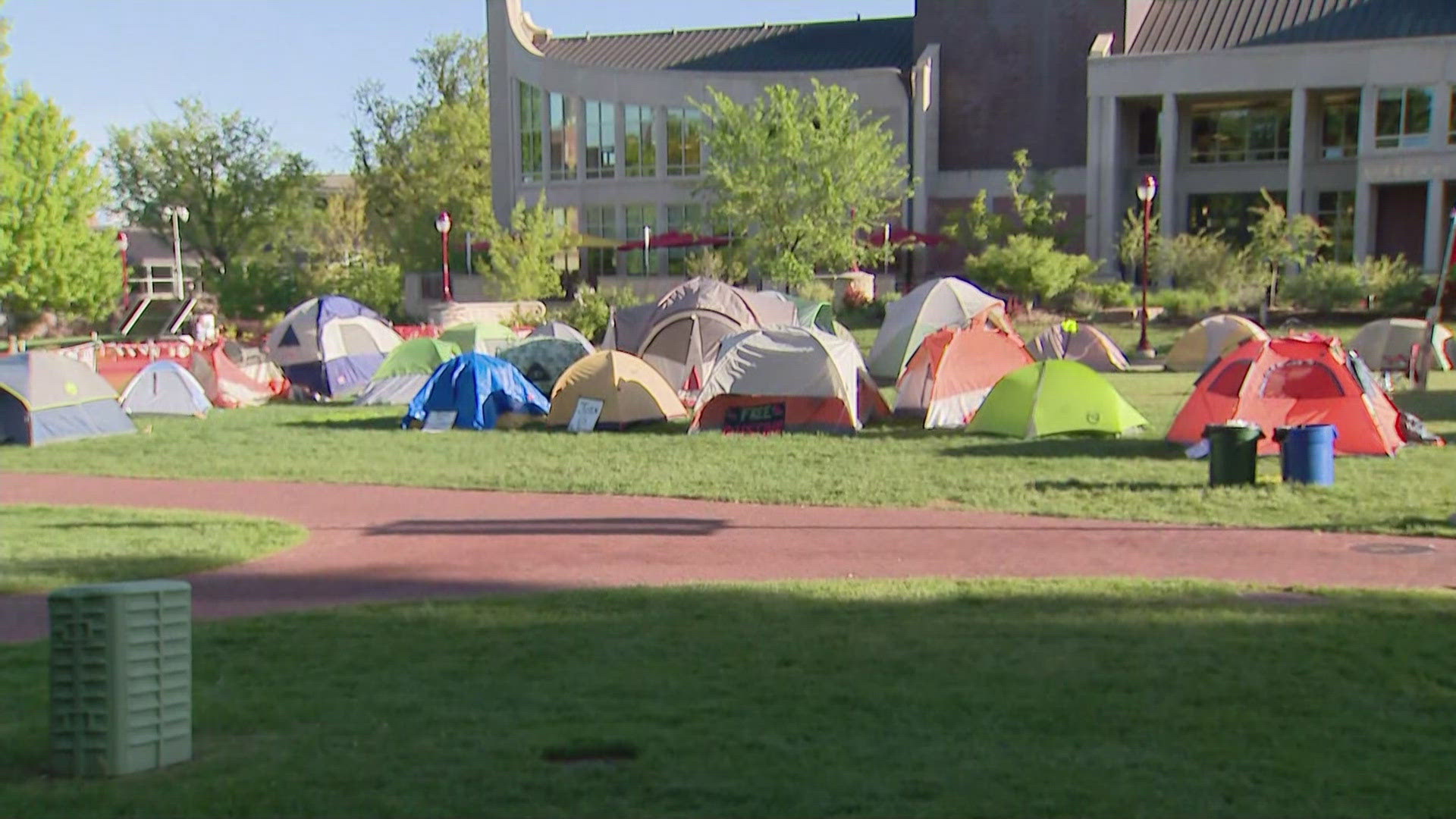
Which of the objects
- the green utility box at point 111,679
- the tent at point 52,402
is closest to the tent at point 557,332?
the tent at point 52,402

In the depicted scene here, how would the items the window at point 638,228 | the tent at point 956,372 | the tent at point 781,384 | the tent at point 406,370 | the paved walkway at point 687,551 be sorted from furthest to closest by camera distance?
the window at point 638,228 < the tent at point 406,370 < the tent at point 956,372 < the tent at point 781,384 < the paved walkway at point 687,551

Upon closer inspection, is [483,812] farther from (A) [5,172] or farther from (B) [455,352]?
(A) [5,172]

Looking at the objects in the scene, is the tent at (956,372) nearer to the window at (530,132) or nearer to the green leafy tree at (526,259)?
the green leafy tree at (526,259)

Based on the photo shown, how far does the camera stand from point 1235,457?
53.3 feet

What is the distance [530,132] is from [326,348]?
128 feet

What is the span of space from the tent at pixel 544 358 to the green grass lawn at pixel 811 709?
16.2 meters

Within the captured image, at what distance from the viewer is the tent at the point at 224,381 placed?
30.2 meters

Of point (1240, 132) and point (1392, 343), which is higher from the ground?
point (1240, 132)

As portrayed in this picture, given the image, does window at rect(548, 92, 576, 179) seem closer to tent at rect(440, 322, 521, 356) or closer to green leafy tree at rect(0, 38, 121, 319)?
green leafy tree at rect(0, 38, 121, 319)


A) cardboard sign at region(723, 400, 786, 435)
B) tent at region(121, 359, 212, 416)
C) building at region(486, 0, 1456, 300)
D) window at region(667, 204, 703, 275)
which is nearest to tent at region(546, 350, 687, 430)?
cardboard sign at region(723, 400, 786, 435)

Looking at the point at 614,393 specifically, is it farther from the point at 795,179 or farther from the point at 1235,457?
the point at 795,179

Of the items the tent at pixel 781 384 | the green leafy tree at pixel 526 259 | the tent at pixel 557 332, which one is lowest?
the tent at pixel 781 384

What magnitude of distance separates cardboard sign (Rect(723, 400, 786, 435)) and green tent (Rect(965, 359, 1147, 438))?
10.6 ft

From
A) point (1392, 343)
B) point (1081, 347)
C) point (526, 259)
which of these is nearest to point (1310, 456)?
point (1392, 343)
